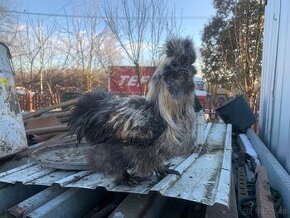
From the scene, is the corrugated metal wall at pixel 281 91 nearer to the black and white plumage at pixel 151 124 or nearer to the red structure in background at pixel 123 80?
the black and white plumage at pixel 151 124

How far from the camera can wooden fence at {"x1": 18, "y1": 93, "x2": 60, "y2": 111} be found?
47.3 feet

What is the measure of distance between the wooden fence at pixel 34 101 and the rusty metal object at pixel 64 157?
36.2 feet

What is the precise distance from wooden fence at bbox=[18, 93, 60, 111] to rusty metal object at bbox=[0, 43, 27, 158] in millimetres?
10609

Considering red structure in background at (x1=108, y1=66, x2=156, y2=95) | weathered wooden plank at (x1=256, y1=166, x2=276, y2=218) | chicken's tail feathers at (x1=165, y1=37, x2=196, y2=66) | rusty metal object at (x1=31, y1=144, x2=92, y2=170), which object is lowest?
weathered wooden plank at (x1=256, y1=166, x2=276, y2=218)

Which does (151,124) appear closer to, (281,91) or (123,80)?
(281,91)

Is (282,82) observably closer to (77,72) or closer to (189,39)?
(189,39)

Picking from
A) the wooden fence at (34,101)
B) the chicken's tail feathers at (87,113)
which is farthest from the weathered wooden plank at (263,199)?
the wooden fence at (34,101)

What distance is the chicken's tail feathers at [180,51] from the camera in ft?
8.78

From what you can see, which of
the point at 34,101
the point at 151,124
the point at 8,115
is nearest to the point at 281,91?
the point at 151,124

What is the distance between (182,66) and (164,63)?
0.46 feet

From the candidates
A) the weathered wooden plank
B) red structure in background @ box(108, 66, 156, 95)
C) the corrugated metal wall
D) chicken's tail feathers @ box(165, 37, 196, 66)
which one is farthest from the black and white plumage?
red structure in background @ box(108, 66, 156, 95)

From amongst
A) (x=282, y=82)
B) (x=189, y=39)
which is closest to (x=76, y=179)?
(x=189, y=39)

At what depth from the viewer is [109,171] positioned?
2.64 metres

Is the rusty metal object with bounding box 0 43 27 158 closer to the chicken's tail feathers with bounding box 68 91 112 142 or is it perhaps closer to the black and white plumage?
the chicken's tail feathers with bounding box 68 91 112 142
